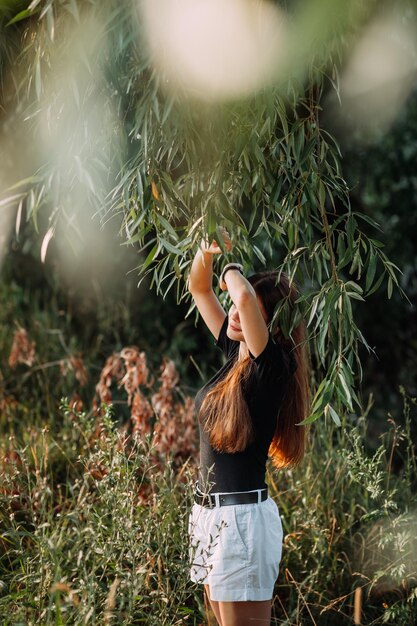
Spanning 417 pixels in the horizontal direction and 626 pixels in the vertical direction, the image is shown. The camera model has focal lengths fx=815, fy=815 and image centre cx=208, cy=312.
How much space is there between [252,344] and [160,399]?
145 centimetres

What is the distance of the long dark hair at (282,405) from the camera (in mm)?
2432

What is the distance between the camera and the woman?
2.39 m

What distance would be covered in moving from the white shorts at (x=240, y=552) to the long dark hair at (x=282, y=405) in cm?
20

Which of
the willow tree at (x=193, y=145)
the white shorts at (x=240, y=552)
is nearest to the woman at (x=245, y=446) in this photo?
the white shorts at (x=240, y=552)

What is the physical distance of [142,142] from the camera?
248cm

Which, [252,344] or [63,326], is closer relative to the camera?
[252,344]

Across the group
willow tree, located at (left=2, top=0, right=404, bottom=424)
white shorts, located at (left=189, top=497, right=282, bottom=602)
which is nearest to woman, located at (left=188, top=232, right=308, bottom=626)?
white shorts, located at (left=189, top=497, right=282, bottom=602)

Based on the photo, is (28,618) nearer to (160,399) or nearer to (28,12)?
(160,399)

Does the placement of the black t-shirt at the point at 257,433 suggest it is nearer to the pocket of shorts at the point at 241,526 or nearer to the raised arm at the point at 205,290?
the pocket of shorts at the point at 241,526

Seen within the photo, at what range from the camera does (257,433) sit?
8.17 feet

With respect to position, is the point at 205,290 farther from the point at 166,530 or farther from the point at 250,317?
the point at 166,530

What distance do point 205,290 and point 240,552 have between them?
89 centimetres

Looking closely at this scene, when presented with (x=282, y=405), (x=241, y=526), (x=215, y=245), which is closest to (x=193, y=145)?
(x=215, y=245)

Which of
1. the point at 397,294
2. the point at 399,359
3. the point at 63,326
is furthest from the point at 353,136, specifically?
the point at 63,326
